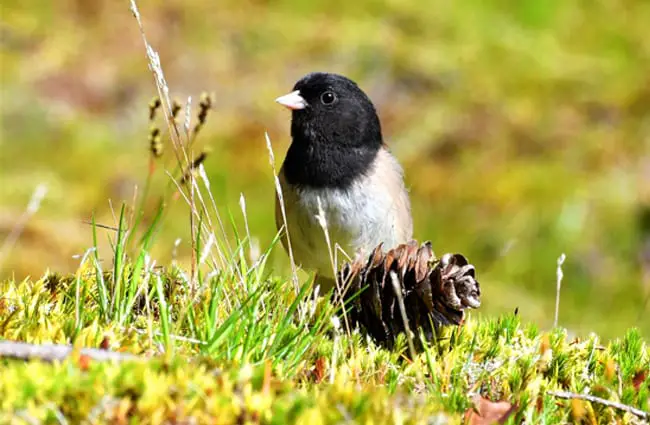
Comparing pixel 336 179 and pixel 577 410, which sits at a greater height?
pixel 336 179

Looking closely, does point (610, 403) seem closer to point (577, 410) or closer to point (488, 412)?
point (577, 410)

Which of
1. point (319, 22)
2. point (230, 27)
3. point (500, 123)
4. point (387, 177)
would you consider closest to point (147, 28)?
point (230, 27)

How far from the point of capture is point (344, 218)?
408cm

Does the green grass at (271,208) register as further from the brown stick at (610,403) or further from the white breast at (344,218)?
the white breast at (344,218)

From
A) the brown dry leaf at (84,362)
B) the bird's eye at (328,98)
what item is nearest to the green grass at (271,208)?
the brown dry leaf at (84,362)

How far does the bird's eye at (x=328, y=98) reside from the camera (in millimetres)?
4383

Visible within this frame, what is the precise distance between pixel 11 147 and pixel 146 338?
227 inches

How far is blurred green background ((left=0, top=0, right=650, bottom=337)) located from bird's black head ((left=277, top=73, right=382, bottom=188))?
68.8 inches

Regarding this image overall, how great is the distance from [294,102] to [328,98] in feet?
0.59

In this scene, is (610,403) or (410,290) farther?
(410,290)

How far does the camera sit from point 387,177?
4.32 meters

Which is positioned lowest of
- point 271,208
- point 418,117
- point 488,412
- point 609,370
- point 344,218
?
point 488,412

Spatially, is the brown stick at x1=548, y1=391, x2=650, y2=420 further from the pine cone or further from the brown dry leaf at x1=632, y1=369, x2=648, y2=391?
the pine cone

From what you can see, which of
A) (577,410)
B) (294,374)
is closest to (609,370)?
(577,410)
